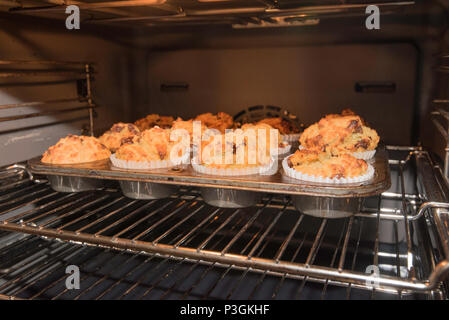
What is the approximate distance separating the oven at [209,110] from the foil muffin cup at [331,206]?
5 centimetres

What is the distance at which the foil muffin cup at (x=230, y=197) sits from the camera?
1.72 m

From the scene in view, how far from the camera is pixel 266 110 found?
2.61 meters

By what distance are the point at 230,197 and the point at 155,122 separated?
1.09m

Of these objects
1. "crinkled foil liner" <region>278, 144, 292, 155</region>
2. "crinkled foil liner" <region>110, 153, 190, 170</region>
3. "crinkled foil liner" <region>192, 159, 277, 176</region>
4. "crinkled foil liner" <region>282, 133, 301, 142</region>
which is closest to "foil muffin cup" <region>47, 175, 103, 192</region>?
"crinkled foil liner" <region>110, 153, 190, 170</region>

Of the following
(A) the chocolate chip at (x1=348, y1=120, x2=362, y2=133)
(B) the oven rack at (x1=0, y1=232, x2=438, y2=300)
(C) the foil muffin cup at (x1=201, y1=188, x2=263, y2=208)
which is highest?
(A) the chocolate chip at (x1=348, y1=120, x2=362, y2=133)

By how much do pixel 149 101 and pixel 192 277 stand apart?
1.53 m

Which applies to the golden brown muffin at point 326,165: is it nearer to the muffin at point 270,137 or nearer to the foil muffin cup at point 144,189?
the muffin at point 270,137

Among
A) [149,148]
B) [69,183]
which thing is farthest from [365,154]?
[69,183]

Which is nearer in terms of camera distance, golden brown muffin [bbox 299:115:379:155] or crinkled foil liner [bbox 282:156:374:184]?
crinkled foil liner [bbox 282:156:374:184]

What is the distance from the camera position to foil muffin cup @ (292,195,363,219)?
1569mm

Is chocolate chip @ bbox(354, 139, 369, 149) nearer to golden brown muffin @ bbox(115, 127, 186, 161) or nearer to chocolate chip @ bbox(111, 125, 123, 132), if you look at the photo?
golden brown muffin @ bbox(115, 127, 186, 161)

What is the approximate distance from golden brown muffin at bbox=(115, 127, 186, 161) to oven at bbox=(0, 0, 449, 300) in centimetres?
16

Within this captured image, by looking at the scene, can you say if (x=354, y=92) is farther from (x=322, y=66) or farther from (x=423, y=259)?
(x=423, y=259)
